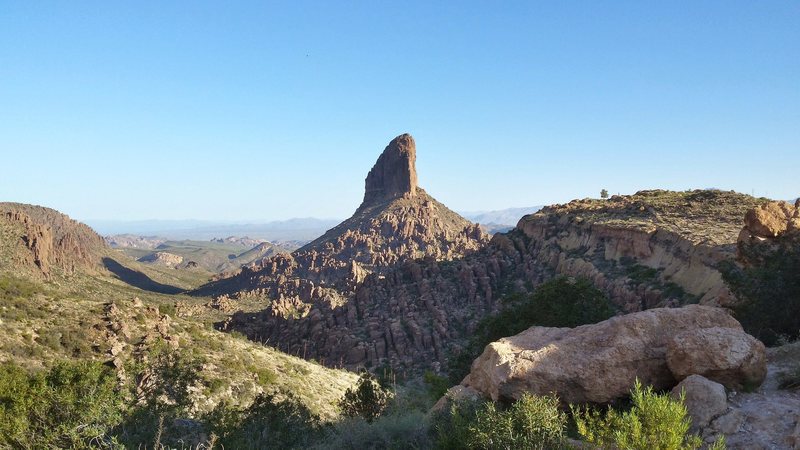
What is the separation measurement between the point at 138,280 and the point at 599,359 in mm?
148744

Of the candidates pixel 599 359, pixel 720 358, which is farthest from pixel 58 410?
pixel 720 358

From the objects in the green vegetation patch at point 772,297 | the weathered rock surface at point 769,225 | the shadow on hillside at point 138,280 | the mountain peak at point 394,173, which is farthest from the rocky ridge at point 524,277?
the mountain peak at point 394,173

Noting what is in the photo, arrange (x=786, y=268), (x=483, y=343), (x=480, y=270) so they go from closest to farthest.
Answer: (x=786, y=268), (x=483, y=343), (x=480, y=270)

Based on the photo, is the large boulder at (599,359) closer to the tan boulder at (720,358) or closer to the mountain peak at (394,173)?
the tan boulder at (720,358)

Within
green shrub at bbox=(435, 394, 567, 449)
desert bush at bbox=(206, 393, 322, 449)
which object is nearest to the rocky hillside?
desert bush at bbox=(206, 393, 322, 449)

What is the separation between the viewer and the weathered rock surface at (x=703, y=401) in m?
10.4

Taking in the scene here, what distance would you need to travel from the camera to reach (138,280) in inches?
5335

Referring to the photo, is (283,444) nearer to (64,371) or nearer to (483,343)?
(64,371)

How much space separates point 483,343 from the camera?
31.8 metres

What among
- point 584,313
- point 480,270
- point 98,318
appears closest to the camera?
point 584,313

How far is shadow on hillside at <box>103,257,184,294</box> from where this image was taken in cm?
12950

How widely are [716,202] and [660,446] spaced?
59.4 meters

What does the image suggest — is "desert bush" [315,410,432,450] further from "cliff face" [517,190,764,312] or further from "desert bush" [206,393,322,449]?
"cliff face" [517,190,764,312]

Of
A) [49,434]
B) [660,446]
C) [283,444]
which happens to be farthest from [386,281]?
[660,446]
